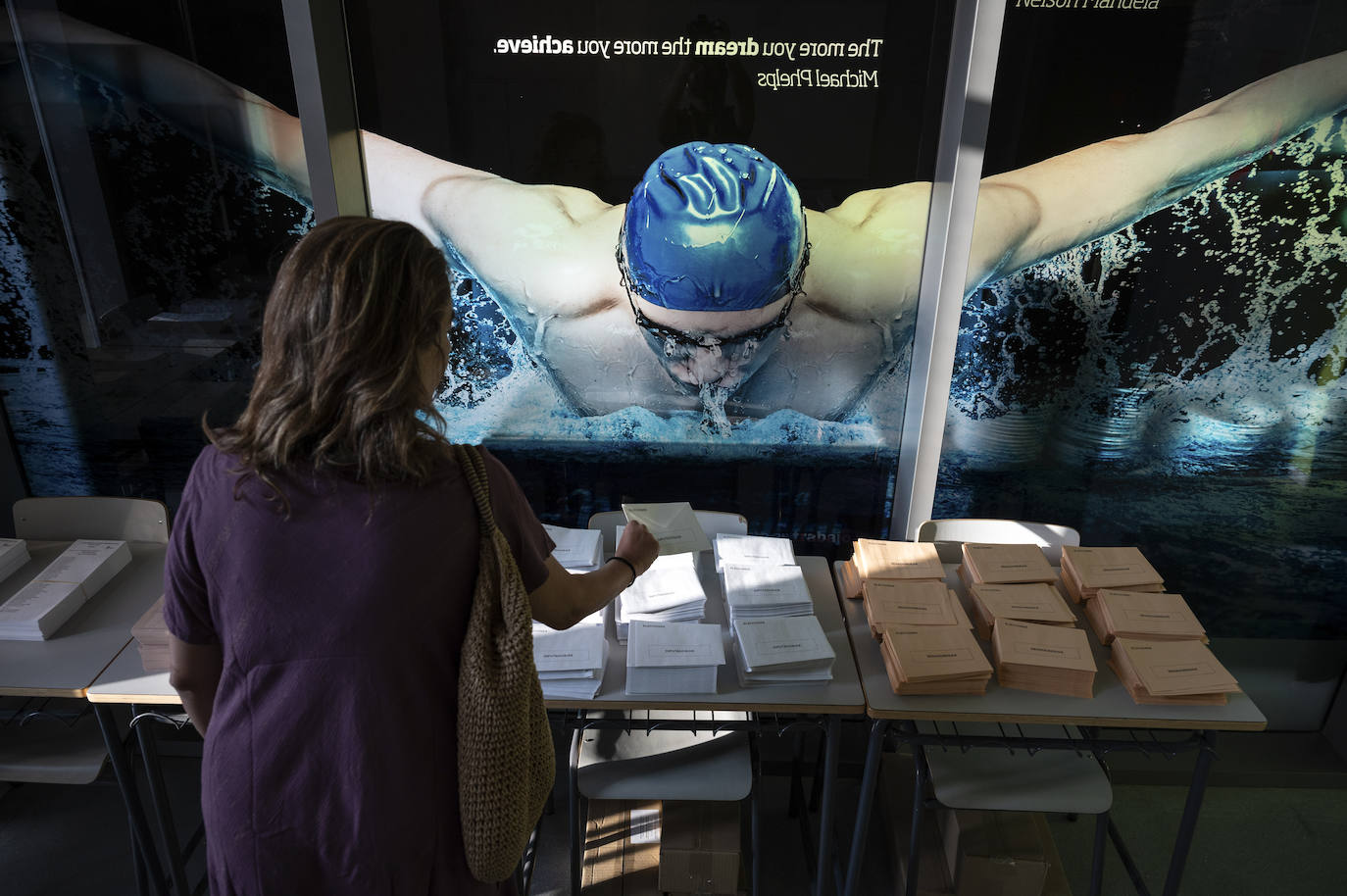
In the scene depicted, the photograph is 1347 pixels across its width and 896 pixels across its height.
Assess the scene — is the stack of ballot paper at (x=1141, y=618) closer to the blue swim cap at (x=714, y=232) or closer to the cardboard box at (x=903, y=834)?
the cardboard box at (x=903, y=834)

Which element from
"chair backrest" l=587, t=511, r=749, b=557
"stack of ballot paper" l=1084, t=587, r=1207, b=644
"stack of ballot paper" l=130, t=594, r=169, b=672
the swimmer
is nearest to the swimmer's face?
the swimmer

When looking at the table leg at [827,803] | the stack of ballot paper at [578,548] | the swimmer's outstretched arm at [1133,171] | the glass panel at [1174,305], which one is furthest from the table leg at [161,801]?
the swimmer's outstretched arm at [1133,171]

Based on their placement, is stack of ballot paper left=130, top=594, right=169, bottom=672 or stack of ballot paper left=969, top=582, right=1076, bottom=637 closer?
stack of ballot paper left=130, top=594, right=169, bottom=672

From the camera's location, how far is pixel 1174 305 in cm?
271

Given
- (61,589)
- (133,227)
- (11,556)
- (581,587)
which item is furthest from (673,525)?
(133,227)

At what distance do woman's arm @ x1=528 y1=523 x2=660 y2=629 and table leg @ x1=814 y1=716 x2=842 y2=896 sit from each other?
0.76m

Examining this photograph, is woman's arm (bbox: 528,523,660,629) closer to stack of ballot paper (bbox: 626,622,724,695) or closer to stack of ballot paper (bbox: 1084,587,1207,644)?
stack of ballot paper (bbox: 626,622,724,695)

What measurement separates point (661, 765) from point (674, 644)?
368 mm

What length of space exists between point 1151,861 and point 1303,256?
6.37 ft

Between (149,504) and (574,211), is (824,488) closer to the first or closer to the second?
(574,211)

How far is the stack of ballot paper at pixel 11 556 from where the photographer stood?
238 cm

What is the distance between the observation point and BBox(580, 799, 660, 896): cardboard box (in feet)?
7.66

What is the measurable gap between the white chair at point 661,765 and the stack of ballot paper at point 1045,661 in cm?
68

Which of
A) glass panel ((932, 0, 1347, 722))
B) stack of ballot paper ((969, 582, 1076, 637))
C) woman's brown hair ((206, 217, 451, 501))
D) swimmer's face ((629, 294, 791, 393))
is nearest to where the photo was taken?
woman's brown hair ((206, 217, 451, 501))
